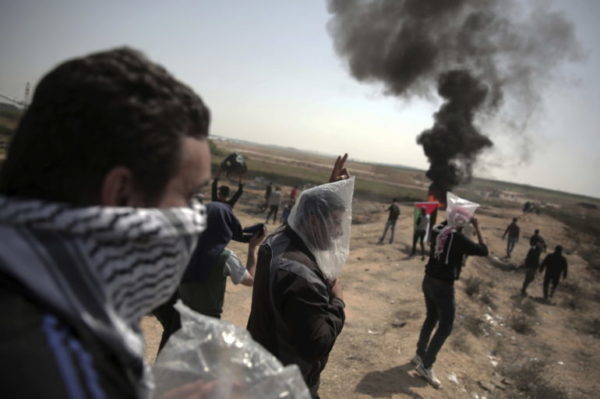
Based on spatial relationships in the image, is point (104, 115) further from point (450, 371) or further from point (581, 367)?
point (581, 367)

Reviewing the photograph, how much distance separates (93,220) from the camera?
0.65 m

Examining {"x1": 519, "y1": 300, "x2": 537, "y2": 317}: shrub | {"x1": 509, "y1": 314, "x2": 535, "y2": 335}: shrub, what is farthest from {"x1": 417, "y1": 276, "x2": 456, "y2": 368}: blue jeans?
{"x1": 519, "y1": 300, "x2": 537, "y2": 317}: shrub

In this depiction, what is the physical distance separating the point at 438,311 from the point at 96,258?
4.47 m

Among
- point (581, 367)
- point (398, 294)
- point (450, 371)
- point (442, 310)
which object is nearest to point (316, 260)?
point (442, 310)

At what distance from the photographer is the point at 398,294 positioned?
809 cm

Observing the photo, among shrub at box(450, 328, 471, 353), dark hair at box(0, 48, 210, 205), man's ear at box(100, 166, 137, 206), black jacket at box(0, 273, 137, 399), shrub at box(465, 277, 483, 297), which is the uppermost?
dark hair at box(0, 48, 210, 205)

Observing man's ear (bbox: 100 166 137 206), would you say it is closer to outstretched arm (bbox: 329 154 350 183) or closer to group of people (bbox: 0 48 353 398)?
group of people (bbox: 0 48 353 398)

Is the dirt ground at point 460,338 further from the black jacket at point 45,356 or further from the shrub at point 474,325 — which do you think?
the black jacket at point 45,356

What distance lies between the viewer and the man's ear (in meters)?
0.69

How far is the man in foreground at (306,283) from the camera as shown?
1.80 meters

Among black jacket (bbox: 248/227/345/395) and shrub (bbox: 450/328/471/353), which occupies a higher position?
black jacket (bbox: 248/227/345/395)

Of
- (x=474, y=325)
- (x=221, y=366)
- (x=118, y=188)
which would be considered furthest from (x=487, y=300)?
(x=118, y=188)

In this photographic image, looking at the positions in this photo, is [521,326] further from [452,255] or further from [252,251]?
[252,251]

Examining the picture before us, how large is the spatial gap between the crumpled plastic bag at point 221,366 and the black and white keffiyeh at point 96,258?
326 mm
